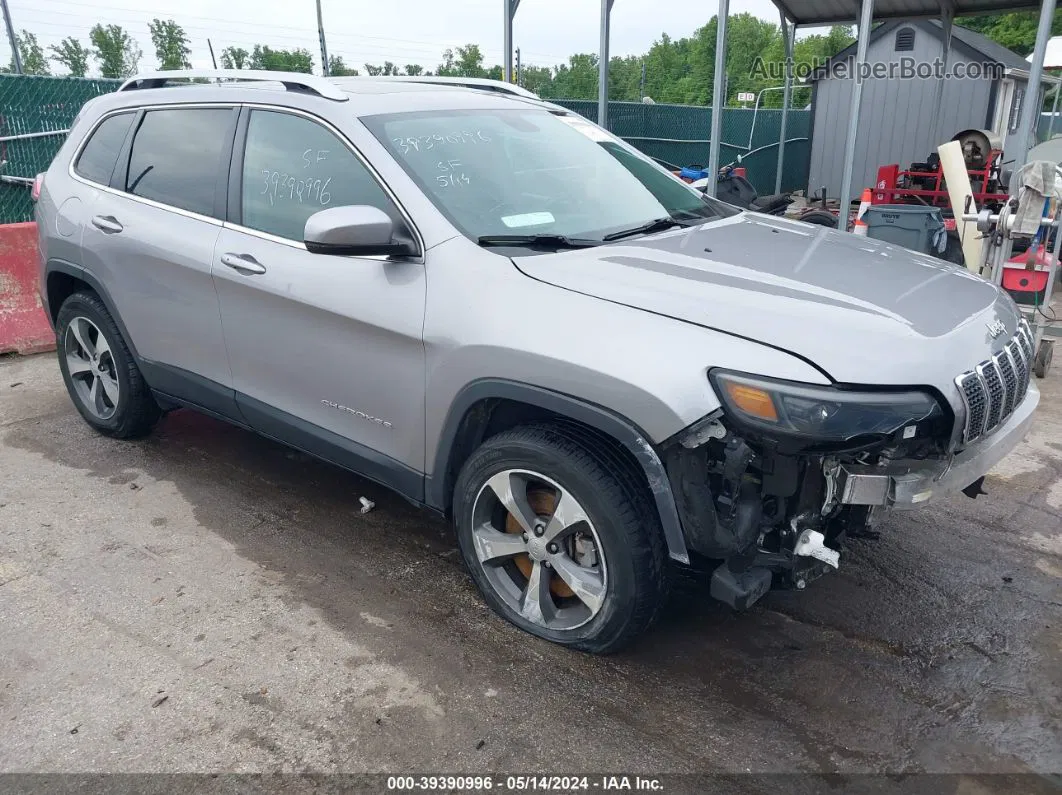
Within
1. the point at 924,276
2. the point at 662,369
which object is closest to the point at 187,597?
the point at 662,369

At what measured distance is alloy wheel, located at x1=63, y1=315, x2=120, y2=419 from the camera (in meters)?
4.62

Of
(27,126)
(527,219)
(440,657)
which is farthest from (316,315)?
(27,126)

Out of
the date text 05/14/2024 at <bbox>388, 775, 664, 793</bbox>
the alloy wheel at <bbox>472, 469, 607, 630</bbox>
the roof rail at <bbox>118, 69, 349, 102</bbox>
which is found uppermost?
the roof rail at <bbox>118, 69, 349, 102</bbox>

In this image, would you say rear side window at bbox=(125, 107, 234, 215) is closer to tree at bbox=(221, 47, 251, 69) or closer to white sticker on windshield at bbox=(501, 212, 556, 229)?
white sticker on windshield at bbox=(501, 212, 556, 229)

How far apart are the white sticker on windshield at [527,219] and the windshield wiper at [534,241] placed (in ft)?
0.29

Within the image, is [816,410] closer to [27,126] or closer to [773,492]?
[773,492]

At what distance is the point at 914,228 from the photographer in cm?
768

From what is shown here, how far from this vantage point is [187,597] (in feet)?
10.9

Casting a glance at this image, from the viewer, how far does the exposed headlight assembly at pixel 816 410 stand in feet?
7.56

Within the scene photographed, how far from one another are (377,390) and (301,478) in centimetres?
143

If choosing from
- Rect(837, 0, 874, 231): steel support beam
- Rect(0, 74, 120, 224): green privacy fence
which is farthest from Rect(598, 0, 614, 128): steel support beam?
Rect(0, 74, 120, 224): green privacy fence

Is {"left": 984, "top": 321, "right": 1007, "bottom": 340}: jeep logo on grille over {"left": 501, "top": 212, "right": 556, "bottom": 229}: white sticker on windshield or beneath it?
beneath

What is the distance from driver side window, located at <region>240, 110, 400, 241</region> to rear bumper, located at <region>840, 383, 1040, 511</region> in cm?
178

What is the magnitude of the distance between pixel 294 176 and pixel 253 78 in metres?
0.71
